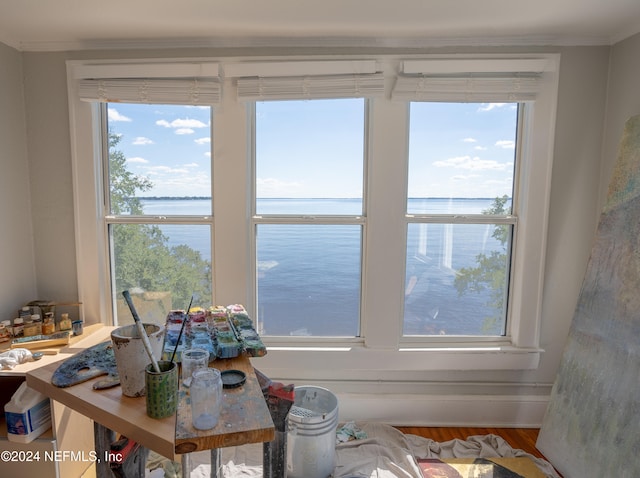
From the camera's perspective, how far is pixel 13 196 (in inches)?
88.0

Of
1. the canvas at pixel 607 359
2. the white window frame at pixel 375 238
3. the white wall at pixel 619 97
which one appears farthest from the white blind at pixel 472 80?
the canvas at pixel 607 359

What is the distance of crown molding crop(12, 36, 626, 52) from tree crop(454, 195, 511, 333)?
0.94m

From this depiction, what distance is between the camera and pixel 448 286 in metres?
2.49

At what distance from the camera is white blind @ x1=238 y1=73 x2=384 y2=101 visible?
219 cm

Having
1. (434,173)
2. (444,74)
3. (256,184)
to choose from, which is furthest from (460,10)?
(256,184)

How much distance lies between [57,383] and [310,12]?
1.90 m

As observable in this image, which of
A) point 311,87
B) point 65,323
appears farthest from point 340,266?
point 65,323

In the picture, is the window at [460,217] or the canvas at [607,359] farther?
the window at [460,217]

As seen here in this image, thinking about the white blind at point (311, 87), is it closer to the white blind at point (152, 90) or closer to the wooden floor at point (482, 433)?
the white blind at point (152, 90)

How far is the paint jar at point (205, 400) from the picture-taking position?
0.94 m

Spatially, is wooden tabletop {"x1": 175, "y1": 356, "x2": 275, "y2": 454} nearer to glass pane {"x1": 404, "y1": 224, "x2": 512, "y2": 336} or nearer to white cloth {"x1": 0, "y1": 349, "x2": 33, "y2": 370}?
white cloth {"x1": 0, "y1": 349, "x2": 33, "y2": 370}

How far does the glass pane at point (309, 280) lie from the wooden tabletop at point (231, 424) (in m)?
1.41

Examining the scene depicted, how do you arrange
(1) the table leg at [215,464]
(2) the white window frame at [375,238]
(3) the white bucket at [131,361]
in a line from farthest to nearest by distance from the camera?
1. (2) the white window frame at [375,238]
2. (1) the table leg at [215,464]
3. (3) the white bucket at [131,361]

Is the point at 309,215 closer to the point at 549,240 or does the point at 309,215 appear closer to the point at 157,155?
the point at 157,155
